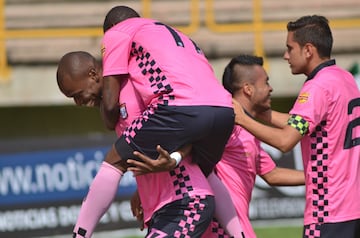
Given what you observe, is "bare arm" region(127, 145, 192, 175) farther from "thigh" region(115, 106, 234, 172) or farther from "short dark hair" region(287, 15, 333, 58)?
"short dark hair" region(287, 15, 333, 58)

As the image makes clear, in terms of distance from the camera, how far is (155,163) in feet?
15.3

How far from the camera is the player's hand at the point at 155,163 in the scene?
4.64m

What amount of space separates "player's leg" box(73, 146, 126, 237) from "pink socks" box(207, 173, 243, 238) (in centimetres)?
53

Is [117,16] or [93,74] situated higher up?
[117,16]

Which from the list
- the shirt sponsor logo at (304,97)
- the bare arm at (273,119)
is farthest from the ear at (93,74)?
the bare arm at (273,119)

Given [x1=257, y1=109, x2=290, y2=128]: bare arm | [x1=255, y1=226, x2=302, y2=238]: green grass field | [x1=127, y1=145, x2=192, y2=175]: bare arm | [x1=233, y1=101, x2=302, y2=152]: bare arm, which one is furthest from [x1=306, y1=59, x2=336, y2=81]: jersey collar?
[x1=255, y1=226, x2=302, y2=238]: green grass field

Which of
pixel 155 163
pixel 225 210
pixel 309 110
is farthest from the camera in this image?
pixel 309 110

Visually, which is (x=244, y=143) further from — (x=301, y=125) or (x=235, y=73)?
(x=301, y=125)

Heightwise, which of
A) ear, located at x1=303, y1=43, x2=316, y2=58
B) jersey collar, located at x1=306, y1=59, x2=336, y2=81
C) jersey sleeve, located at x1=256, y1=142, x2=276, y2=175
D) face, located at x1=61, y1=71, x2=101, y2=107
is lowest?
jersey sleeve, located at x1=256, y1=142, x2=276, y2=175

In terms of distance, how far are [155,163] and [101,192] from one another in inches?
13.6

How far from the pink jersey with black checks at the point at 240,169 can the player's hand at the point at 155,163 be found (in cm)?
92

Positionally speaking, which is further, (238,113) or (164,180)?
(238,113)

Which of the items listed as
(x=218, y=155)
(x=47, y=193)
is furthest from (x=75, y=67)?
(x=47, y=193)

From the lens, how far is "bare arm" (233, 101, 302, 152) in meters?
5.16
